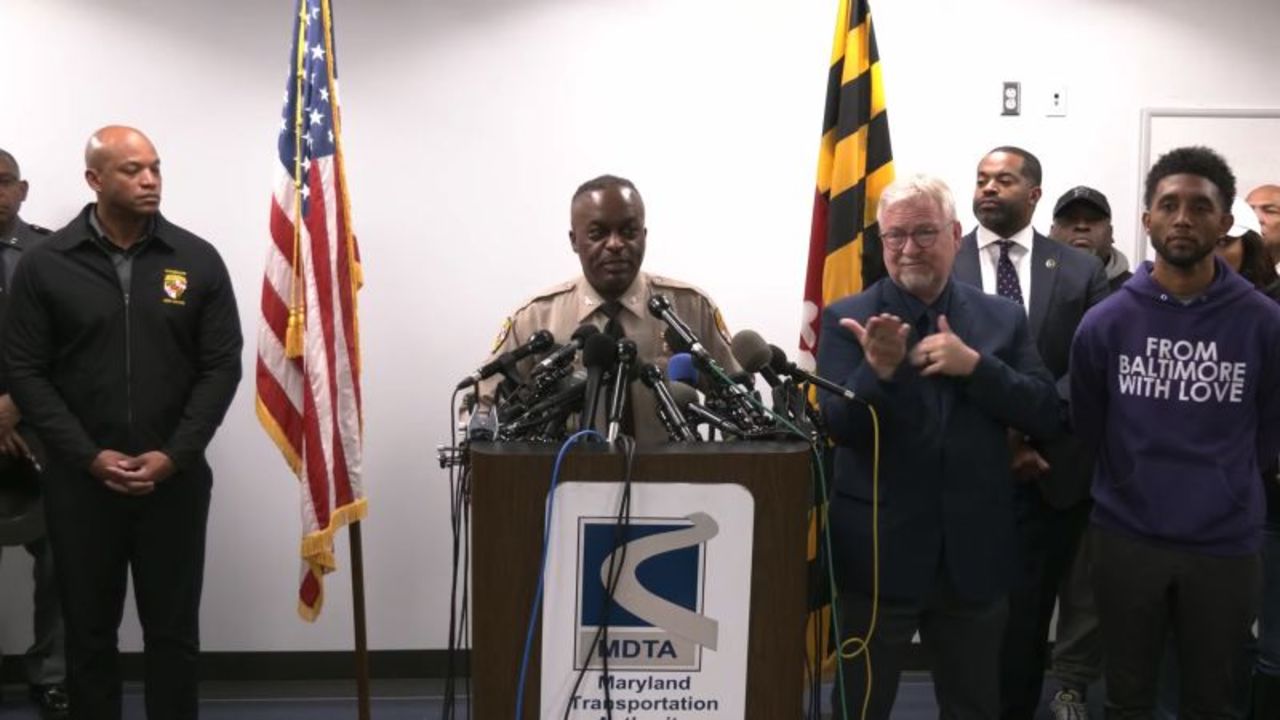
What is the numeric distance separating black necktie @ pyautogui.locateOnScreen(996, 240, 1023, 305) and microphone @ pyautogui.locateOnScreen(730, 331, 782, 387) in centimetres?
146

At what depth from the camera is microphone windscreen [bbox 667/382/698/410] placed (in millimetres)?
2219

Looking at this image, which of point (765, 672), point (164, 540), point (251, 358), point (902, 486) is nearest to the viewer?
point (765, 672)

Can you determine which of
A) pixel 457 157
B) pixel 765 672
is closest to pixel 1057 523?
pixel 765 672

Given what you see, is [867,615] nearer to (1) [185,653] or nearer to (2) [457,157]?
(1) [185,653]

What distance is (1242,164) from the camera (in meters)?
4.65

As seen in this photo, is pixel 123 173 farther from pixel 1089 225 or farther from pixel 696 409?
pixel 1089 225

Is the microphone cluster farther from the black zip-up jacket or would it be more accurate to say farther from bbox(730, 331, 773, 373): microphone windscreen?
the black zip-up jacket

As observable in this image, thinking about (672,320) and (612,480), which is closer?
(612,480)

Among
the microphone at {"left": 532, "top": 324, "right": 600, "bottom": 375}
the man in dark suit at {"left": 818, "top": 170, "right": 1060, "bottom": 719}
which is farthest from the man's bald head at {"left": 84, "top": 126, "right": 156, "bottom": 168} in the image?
the man in dark suit at {"left": 818, "top": 170, "right": 1060, "bottom": 719}

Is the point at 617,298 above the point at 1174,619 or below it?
above

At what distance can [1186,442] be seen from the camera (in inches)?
109

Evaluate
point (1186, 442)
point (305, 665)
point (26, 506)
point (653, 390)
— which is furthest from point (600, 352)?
point (305, 665)

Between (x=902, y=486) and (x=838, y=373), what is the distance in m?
0.29

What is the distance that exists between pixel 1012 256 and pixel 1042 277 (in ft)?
0.44
